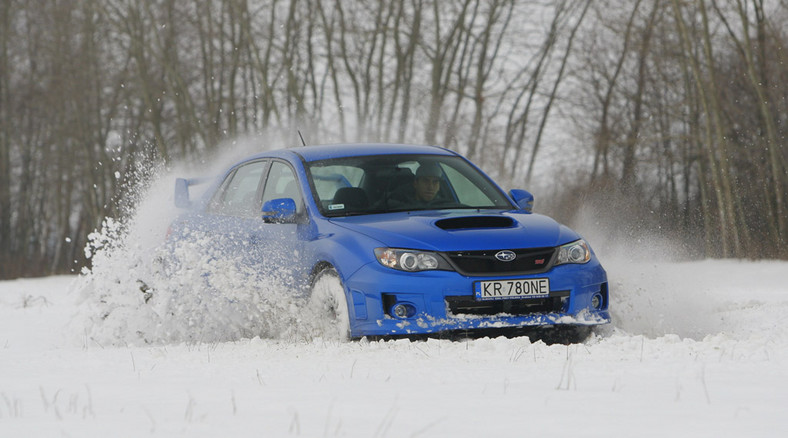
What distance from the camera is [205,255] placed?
7.66m

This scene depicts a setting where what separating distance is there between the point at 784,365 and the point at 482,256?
6.16 feet

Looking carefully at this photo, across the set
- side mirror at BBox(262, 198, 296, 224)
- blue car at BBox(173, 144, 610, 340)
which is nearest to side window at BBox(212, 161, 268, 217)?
blue car at BBox(173, 144, 610, 340)

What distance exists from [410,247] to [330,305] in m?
0.73

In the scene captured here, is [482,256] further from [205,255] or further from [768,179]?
[768,179]

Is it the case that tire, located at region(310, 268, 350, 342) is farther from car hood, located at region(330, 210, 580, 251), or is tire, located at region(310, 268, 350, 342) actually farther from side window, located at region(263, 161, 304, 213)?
side window, located at region(263, 161, 304, 213)

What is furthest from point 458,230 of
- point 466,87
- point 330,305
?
point 466,87

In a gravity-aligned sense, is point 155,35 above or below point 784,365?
above

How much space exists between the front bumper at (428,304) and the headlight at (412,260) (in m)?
0.04

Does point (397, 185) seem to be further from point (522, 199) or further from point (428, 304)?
point (428, 304)

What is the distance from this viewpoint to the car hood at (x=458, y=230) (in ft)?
20.6

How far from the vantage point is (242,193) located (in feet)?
27.3

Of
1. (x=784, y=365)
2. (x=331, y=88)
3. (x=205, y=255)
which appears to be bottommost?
(x=784, y=365)

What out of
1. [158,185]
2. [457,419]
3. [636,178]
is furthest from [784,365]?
[636,178]

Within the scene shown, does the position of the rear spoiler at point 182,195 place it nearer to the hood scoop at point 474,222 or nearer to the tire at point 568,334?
the hood scoop at point 474,222
